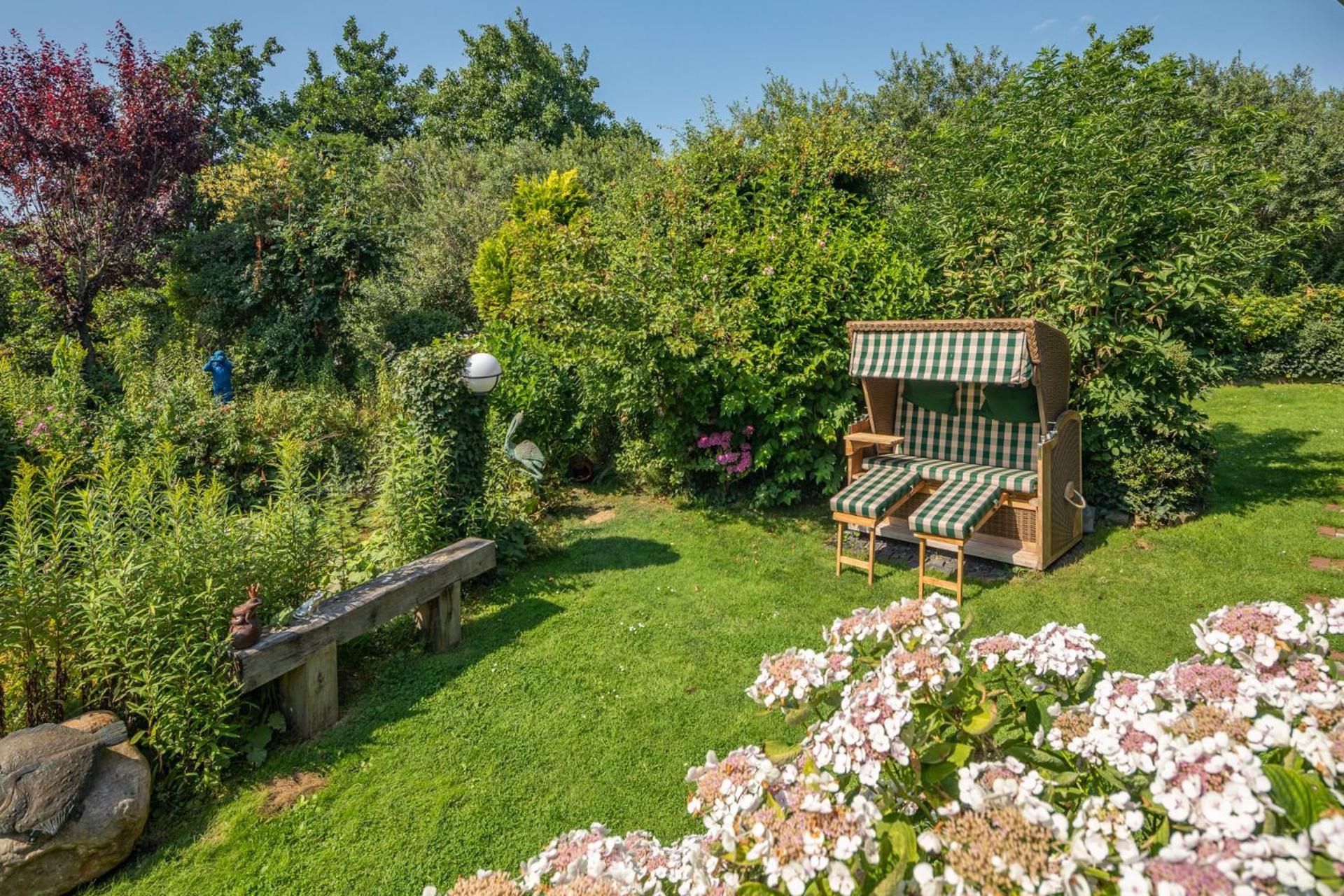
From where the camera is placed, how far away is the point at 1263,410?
32.1 ft

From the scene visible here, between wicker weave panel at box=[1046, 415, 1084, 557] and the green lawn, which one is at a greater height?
wicker weave panel at box=[1046, 415, 1084, 557]

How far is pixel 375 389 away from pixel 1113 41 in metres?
9.86

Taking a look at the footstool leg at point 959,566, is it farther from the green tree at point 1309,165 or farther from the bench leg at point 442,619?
the green tree at point 1309,165

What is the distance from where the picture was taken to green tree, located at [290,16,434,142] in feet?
82.3

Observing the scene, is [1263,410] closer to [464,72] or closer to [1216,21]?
[1216,21]

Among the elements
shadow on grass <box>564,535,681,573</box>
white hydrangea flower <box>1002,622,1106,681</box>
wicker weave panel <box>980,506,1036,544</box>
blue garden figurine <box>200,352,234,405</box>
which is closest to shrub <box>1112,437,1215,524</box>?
wicker weave panel <box>980,506,1036,544</box>

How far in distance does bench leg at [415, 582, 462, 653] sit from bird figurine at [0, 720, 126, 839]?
5.47ft

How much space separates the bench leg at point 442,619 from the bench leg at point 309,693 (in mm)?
754

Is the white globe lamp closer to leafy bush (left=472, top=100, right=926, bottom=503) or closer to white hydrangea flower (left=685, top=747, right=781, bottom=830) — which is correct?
leafy bush (left=472, top=100, right=926, bottom=503)

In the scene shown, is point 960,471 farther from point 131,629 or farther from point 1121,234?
point 131,629

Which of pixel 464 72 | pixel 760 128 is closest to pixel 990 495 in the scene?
pixel 760 128

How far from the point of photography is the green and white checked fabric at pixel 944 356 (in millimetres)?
4512

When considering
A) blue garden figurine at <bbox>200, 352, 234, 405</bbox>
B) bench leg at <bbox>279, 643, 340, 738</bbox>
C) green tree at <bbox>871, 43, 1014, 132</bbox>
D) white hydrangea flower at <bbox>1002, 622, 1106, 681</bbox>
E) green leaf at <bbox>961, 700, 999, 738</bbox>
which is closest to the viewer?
green leaf at <bbox>961, 700, 999, 738</bbox>

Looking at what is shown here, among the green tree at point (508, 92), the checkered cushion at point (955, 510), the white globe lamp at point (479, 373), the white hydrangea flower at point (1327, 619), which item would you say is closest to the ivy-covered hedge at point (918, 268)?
the checkered cushion at point (955, 510)
